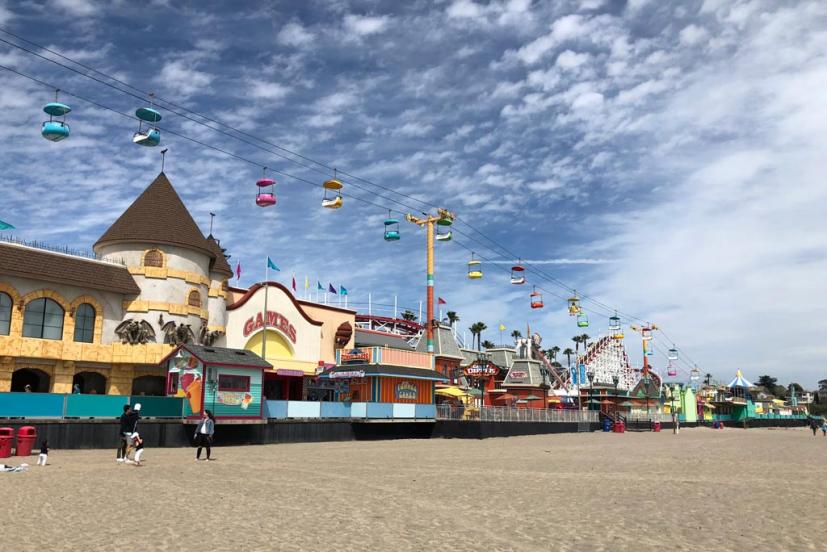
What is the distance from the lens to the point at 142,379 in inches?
1371

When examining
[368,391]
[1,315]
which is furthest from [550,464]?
[1,315]

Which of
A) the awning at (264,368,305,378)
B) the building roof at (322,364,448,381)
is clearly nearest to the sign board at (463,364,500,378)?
the building roof at (322,364,448,381)

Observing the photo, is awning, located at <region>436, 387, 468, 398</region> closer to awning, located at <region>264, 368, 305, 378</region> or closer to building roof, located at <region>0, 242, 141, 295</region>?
awning, located at <region>264, 368, 305, 378</region>

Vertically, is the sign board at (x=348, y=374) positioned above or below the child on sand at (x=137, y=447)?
above

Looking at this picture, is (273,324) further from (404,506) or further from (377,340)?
(404,506)

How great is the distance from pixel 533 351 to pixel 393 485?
192 ft

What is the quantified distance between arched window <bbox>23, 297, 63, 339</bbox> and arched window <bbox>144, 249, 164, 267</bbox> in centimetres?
487

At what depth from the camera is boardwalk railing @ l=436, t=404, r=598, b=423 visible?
4203 centimetres

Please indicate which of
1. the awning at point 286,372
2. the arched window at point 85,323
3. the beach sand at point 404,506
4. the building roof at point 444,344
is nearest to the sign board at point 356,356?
the awning at point 286,372

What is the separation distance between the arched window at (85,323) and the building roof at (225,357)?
277 inches

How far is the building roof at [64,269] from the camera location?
30031 mm

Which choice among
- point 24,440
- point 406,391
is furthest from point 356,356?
point 24,440

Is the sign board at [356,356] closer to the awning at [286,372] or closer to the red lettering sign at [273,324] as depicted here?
the awning at [286,372]

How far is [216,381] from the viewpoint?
28969 mm
